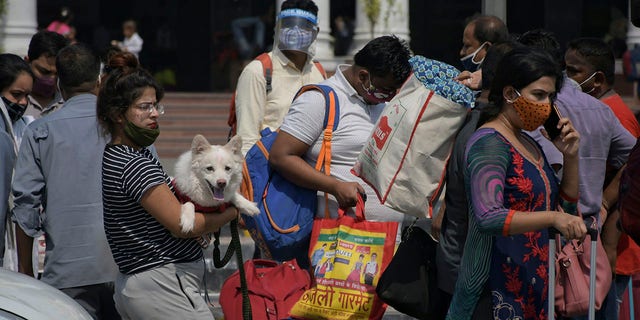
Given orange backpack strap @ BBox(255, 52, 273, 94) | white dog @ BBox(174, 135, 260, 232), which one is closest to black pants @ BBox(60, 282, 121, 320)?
white dog @ BBox(174, 135, 260, 232)

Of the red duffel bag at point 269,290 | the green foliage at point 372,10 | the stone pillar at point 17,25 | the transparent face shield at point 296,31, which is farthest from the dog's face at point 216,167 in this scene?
the stone pillar at point 17,25

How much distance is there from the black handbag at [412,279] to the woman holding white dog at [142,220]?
764mm

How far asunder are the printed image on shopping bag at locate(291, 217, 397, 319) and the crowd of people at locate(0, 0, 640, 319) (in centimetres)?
4

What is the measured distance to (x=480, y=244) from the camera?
4.60 metres

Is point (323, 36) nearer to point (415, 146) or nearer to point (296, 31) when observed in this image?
point (296, 31)

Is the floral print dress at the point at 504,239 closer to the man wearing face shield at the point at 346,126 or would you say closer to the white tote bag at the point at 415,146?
the white tote bag at the point at 415,146

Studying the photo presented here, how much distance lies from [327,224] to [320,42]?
1324 cm

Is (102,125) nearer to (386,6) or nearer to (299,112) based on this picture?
(299,112)

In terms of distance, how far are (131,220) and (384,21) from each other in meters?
14.1

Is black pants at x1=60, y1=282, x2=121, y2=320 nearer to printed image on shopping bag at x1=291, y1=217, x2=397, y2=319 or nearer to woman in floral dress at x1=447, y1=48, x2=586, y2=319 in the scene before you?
printed image on shopping bag at x1=291, y1=217, x2=397, y2=319

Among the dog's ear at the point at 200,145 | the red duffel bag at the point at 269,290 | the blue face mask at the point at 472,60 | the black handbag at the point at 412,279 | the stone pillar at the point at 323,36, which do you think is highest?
the blue face mask at the point at 472,60

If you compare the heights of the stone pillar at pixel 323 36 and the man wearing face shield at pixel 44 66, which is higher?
the man wearing face shield at pixel 44 66

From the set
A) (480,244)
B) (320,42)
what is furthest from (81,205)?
(320,42)

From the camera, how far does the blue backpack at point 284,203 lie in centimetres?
565
